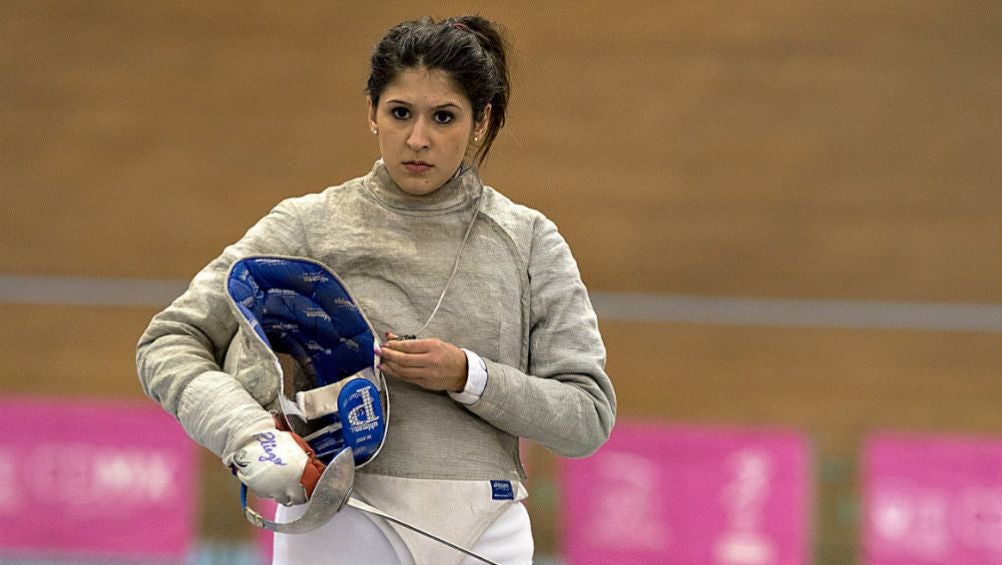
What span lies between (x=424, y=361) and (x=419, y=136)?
0.22 meters

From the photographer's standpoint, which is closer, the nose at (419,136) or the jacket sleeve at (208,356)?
the jacket sleeve at (208,356)

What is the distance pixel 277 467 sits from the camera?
109 cm

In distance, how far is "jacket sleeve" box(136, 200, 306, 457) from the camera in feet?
3.72

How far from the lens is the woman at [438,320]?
121 centimetres

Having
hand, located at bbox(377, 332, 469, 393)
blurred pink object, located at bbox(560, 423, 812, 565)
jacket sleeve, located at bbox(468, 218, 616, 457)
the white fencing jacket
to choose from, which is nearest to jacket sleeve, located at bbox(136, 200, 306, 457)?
the white fencing jacket

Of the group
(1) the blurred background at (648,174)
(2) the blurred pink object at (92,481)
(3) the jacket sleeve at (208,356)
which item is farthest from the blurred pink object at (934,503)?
(3) the jacket sleeve at (208,356)

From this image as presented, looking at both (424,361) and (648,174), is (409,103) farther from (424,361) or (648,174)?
(648,174)

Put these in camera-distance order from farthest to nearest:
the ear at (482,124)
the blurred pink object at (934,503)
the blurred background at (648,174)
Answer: the blurred background at (648,174) → the blurred pink object at (934,503) → the ear at (482,124)

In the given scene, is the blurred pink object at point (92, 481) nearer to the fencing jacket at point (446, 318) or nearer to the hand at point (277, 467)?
the fencing jacket at point (446, 318)

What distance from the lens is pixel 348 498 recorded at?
117cm

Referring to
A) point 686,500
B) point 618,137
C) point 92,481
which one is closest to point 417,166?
point 686,500

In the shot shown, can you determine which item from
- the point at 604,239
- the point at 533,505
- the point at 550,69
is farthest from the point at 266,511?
the point at 550,69

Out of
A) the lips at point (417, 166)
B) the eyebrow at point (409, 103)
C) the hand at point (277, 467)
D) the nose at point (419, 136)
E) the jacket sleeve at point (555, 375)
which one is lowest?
the hand at point (277, 467)

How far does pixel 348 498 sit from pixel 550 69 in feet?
10.5
